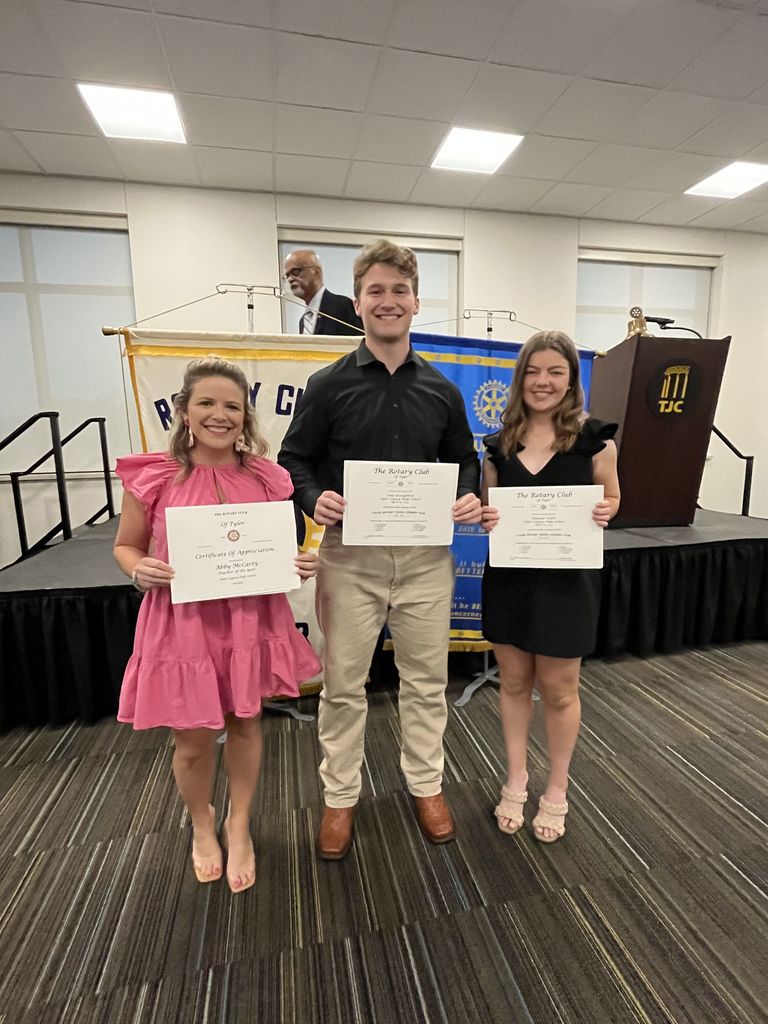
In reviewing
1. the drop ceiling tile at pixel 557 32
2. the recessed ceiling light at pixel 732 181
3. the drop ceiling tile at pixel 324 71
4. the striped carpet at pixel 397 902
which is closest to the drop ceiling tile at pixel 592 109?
the drop ceiling tile at pixel 557 32

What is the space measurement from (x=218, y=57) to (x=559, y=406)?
316 centimetres

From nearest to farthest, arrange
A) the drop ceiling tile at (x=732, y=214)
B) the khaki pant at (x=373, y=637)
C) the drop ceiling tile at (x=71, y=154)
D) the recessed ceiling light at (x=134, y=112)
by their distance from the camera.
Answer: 1. the khaki pant at (x=373, y=637)
2. the recessed ceiling light at (x=134, y=112)
3. the drop ceiling tile at (x=71, y=154)
4. the drop ceiling tile at (x=732, y=214)

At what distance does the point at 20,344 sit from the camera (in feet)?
14.7

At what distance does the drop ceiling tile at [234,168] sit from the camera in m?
3.94

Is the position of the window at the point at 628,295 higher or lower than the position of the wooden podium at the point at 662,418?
higher

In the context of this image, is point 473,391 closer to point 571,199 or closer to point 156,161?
point 156,161

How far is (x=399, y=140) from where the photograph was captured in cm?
378

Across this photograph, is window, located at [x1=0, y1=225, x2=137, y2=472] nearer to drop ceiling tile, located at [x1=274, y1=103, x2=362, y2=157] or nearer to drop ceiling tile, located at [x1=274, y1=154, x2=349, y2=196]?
drop ceiling tile, located at [x1=274, y1=154, x2=349, y2=196]

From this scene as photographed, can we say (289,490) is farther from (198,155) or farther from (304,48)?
(198,155)

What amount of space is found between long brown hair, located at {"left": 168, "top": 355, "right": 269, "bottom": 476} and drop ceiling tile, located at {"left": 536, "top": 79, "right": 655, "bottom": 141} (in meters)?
3.49

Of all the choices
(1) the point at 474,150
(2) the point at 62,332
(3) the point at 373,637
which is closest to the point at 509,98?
(1) the point at 474,150

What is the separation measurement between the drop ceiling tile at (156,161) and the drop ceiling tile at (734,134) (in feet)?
12.8

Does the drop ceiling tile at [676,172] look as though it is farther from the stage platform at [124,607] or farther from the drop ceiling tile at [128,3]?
the drop ceiling tile at [128,3]

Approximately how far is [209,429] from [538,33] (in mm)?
3197
